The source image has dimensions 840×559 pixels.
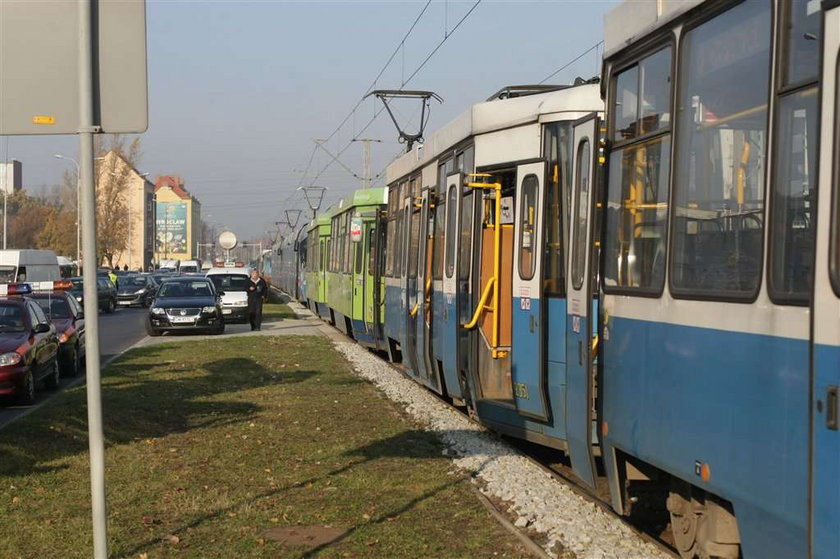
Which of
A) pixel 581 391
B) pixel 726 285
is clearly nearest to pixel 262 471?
pixel 581 391

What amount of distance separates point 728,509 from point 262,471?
5382 mm

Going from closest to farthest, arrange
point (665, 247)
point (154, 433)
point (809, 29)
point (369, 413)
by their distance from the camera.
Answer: point (809, 29)
point (665, 247)
point (154, 433)
point (369, 413)

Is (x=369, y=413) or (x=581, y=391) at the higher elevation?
(x=581, y=391)

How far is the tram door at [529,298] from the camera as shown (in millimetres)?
9656

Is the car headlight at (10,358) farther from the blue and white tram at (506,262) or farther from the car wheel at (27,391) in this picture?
the blue and white tram at (506,262)

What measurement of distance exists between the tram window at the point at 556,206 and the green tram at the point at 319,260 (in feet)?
75.7

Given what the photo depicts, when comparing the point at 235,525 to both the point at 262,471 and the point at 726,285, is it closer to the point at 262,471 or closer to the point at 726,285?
the point at 262,471

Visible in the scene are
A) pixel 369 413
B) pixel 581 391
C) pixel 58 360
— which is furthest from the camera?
pixel 58 360

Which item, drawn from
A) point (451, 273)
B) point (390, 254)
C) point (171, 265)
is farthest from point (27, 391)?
point (171, 265)

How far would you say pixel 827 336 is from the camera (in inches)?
173

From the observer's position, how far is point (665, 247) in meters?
6.36

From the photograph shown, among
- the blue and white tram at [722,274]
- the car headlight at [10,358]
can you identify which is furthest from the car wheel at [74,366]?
the blue and white tram at [722,274]

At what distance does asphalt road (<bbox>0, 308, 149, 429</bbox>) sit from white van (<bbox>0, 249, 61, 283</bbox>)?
343cm

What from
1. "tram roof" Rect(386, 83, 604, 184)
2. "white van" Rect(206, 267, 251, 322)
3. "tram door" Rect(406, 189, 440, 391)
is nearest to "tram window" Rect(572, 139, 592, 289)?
"tram roof" Rect(386, 83, 604, 184)
